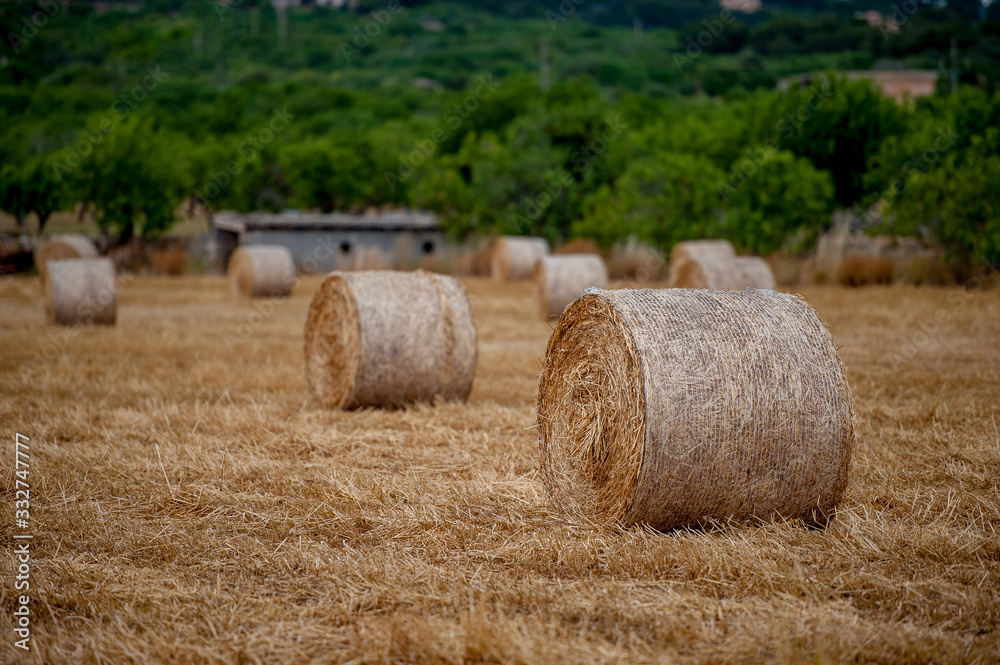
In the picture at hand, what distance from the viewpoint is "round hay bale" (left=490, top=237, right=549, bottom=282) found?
79.0 ft

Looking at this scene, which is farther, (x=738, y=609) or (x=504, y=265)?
(x=504, y=265)

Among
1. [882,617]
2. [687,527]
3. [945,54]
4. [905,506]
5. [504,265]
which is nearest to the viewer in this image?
[882,617]

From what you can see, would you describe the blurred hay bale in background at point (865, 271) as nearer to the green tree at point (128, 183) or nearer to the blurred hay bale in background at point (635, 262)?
the blurred hay bale in background at point (635, 262)

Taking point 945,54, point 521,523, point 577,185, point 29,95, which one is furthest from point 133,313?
point 945,54

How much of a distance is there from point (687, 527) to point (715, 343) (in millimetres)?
911

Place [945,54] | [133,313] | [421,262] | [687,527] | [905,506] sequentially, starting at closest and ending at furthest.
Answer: [687,527]
[905,506]
[133,313]
[421,262]
[945,54]

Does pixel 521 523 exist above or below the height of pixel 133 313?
above

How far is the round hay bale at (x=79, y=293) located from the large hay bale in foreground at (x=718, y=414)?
10.7 m

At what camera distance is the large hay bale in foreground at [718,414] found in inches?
171

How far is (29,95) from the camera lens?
54.3 meters

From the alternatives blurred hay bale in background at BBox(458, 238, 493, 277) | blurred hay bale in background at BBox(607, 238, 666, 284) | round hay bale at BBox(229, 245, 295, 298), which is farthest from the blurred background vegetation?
round hay bale at BBox(229, 245, 295, 298)

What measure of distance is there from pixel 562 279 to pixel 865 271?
679 centimetres

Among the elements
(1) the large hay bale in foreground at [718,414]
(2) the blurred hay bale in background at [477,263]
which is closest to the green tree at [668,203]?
(2) the blurred hay bale in background at [477,263]

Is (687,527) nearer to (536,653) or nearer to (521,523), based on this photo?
(521,523)
